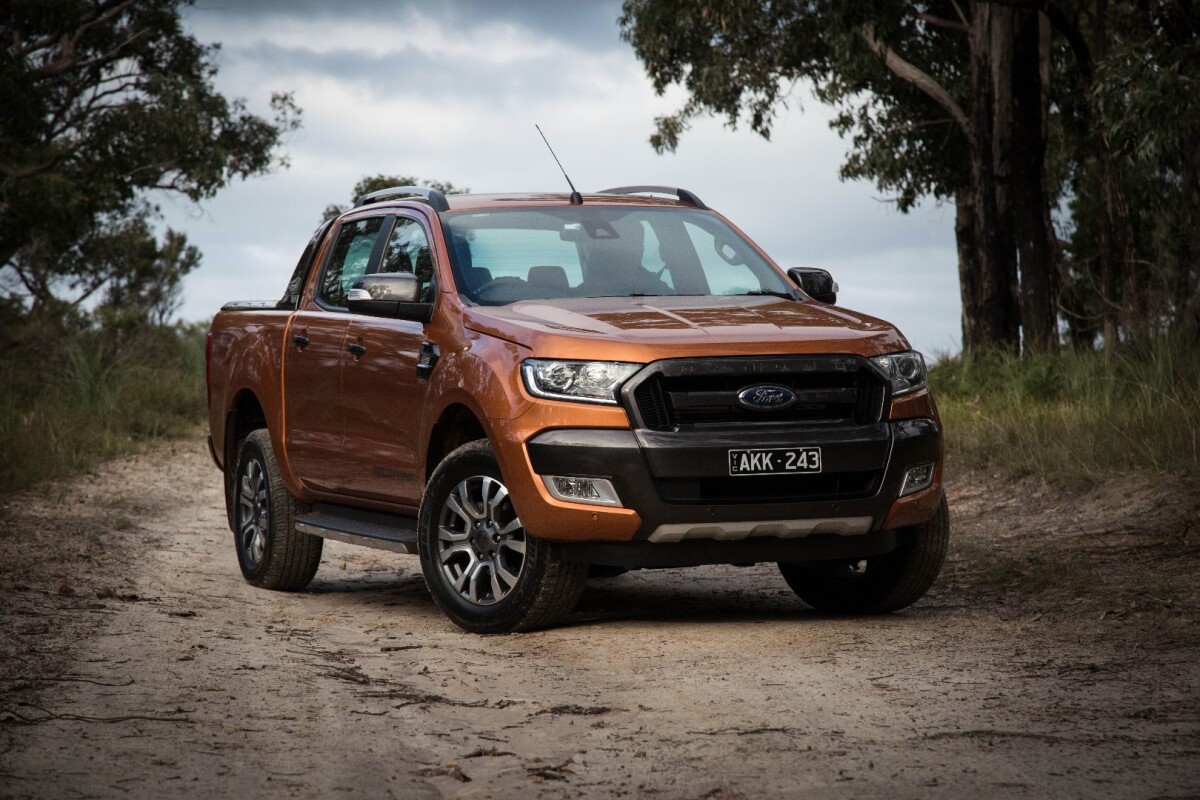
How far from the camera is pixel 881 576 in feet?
24.8

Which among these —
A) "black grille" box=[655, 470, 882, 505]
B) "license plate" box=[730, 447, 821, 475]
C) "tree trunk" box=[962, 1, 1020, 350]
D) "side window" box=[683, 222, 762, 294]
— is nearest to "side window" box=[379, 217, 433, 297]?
"side window" box=[683, 222, 762, 294]

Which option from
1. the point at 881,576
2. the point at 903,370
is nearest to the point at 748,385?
the point at 903,370

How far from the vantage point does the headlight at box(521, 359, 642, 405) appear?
21.4 feet

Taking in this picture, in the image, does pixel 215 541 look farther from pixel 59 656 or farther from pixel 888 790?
pixel 888 790

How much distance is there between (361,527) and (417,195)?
175cm

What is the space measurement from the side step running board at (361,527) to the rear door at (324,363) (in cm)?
15

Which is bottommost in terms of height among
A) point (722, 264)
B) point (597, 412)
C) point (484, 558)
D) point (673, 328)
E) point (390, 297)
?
point (484, 558)

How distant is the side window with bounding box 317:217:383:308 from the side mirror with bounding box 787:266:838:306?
224 cm

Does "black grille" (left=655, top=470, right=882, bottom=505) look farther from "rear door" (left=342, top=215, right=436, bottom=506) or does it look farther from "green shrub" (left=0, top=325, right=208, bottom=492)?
"green shrub" (left=0, top=325, right=208, bottom=492)

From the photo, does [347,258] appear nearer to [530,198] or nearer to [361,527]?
[530,198]

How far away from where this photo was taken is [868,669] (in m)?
6.17

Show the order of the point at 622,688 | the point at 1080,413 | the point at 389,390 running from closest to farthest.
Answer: the point at 622,688
the point at 389,390
the point at 1080,413

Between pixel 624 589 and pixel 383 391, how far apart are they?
82.1 inches

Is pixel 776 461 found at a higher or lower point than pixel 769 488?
higher
